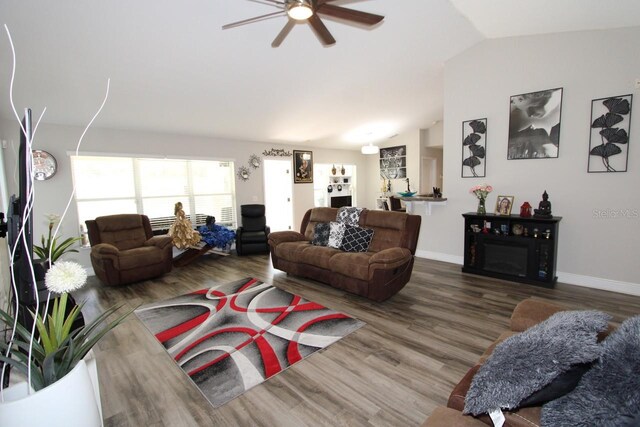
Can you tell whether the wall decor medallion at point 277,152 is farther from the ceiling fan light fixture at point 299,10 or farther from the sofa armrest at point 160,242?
the ceiling fan light fixture at point 299,10

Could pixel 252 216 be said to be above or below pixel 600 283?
above

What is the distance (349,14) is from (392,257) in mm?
2258

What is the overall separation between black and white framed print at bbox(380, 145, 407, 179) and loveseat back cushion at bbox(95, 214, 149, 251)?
6611mm

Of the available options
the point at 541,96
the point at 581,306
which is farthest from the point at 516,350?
the point at 541,96

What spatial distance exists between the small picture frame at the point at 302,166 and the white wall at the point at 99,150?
72 cm

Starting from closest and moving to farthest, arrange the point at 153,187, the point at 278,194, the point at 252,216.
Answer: the point at 153,187, the point at 252,216, the point at 278,194

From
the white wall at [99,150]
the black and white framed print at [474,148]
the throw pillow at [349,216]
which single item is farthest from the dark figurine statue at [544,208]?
the white wall at [99,150]

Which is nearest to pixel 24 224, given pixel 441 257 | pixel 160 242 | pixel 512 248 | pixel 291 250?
pixel 291 250

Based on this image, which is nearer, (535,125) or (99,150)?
(535,125)

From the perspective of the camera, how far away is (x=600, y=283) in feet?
11.8

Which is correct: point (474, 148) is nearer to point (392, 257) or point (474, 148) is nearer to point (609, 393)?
point (392, 257)

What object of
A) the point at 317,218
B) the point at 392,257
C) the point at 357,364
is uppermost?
the point at 317,218

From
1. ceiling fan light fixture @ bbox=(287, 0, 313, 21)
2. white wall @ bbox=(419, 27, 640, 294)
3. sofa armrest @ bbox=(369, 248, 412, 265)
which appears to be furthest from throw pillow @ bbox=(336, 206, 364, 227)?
ceiling fan light fixture @ bbox=(287, 0, 313, 21)

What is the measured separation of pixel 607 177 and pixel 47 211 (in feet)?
23.8
